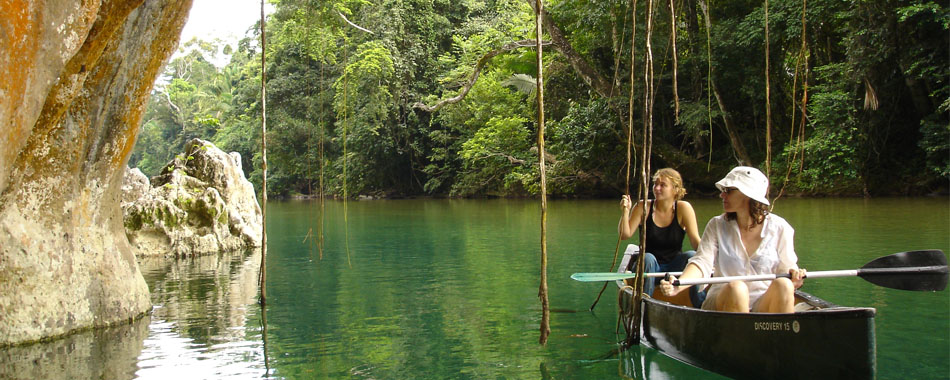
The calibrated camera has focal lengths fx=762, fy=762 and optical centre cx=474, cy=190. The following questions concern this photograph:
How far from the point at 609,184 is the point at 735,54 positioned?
6.87 meters

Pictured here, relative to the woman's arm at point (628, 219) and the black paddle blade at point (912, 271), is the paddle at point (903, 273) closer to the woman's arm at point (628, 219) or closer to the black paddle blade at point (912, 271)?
the black paddle blade at point (912, 271)

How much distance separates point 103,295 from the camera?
6.05 metres

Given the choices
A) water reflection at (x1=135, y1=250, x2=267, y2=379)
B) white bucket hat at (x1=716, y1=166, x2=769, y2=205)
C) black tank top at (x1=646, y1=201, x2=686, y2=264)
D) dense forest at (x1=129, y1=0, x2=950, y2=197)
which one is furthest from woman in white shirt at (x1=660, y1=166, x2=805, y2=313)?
water reflection at (x1=135, y1=250, x2=267, y2=379)

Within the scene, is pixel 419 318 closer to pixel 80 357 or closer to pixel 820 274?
pixel 80 357

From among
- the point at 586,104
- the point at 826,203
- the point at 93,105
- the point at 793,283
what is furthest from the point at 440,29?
the point at 793,283

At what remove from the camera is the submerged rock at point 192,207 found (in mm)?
10438

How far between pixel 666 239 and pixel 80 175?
14.9ft

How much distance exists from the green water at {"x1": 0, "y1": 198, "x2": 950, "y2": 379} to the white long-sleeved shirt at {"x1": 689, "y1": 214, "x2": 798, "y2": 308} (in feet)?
2.00

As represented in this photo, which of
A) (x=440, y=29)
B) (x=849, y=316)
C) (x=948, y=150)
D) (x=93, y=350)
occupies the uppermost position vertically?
(x=440, y=29)

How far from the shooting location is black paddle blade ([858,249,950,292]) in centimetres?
427

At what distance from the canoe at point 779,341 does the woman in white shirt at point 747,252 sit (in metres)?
0.17

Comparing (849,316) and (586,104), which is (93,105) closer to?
(849,316)

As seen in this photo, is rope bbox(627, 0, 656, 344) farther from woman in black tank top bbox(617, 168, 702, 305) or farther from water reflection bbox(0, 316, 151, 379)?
water reflection bbox(0, 316, 151, 379)

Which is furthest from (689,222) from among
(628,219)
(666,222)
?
(628,219)
